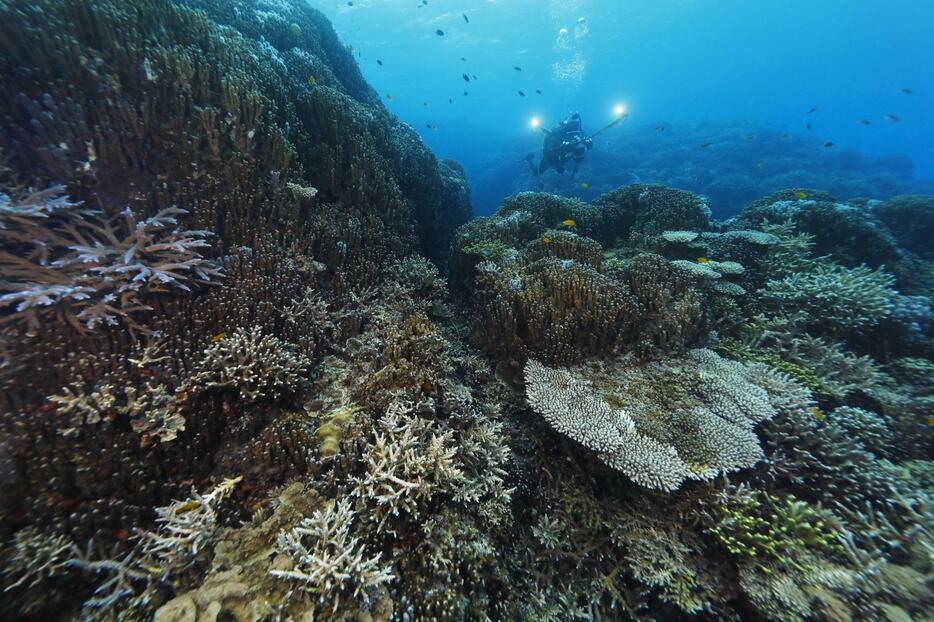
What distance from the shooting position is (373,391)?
3562 millimetres

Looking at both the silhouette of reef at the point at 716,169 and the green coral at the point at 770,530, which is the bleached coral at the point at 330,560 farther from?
the silhouette of reef at the point at 716,169

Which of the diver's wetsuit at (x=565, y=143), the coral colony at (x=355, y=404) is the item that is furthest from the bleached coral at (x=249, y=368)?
the diver's wetsuit at (x=565, y=143)

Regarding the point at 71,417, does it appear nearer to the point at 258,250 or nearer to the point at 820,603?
the point at 258,250

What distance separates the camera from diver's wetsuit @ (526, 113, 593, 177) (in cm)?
1823

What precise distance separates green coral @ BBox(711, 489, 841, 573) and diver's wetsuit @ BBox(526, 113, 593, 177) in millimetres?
18381

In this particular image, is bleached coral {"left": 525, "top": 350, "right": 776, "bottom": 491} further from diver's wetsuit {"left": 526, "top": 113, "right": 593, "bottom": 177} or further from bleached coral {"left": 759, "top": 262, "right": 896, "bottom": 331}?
diver's wetsuit {"left": 526, "top": 113, "right": 593, "bottom": 177}

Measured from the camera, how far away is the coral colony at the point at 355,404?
8.23ft

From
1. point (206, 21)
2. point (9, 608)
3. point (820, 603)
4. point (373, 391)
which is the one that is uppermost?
point (206, 21)

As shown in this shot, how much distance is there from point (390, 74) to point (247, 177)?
315 ft

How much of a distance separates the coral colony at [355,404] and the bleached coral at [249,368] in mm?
27

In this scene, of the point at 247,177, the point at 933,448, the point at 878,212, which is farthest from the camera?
the point at 878,212

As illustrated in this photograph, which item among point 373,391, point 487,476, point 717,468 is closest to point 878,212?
point 717,468

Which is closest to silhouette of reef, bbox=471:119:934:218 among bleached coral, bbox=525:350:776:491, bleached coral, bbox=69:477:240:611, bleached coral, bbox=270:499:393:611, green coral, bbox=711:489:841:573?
bleached coral, bbox=525:350:776:491

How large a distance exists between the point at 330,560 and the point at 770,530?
3760mm
